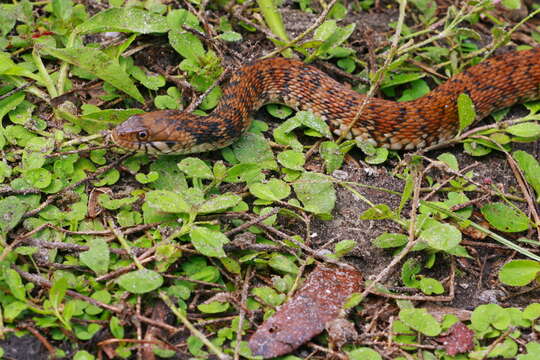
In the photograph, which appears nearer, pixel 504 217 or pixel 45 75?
pixel 504 217

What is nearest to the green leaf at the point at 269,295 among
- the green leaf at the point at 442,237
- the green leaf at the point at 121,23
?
the green leaf at the point at 442,237

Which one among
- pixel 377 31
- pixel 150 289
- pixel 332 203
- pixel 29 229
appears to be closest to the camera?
pixel 150 289

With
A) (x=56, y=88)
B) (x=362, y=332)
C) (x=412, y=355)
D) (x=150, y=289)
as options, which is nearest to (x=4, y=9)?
(x=56, y=88)

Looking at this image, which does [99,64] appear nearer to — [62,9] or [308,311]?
[62,9]

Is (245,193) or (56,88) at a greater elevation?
(56,88)

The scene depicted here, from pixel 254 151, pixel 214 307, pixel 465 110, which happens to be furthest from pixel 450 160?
pixel 214 307

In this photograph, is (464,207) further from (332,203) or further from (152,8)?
→ (152,8)
